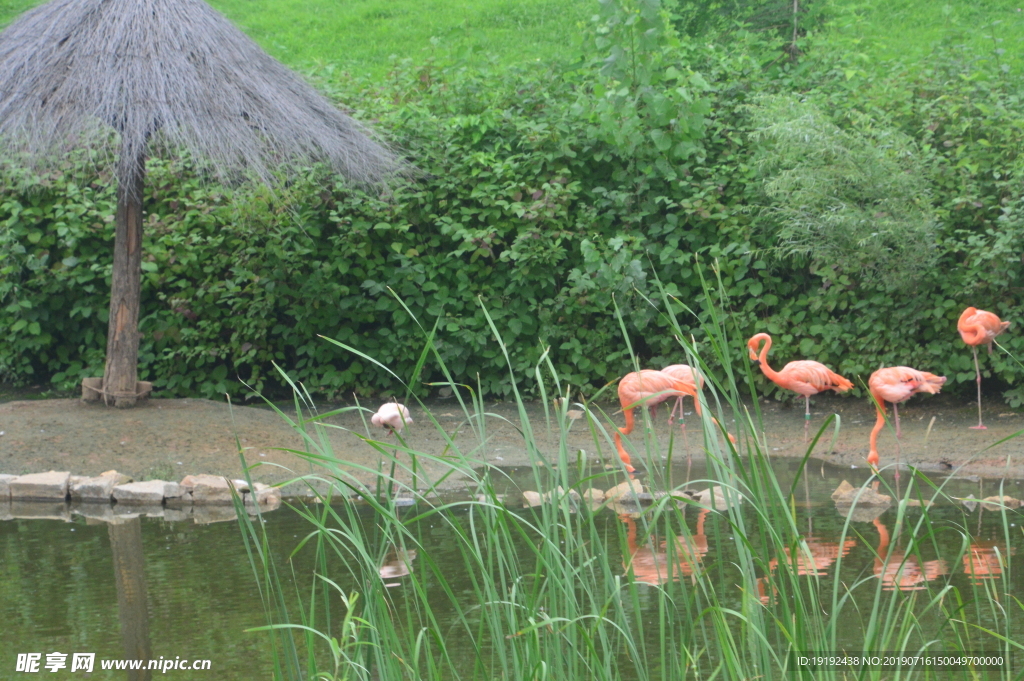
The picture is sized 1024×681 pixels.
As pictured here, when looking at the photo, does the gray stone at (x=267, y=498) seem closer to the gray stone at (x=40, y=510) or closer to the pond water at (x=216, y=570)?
the pond water at (x=216, y=570)

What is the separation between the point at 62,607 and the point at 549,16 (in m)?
13.5

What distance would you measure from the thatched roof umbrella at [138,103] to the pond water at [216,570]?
6.62 feet

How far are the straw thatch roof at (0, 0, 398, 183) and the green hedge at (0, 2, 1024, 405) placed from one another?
87 cm

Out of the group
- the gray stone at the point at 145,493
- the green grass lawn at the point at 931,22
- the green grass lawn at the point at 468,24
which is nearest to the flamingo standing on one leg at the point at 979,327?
the gray stone at the point at 145,493

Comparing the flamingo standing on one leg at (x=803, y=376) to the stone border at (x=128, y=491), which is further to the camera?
the flamingo standing on one leg at (x=803, y=376)

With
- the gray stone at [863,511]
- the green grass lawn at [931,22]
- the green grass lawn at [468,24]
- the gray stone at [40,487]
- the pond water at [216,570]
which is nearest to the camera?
the pond water at [216,570]

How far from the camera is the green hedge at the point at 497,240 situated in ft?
20.8

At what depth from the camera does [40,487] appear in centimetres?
454

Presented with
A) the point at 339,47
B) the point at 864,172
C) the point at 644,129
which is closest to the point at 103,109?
the point at 644,129

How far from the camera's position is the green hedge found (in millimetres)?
6340

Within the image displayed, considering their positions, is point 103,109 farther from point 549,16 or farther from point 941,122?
point 549,16

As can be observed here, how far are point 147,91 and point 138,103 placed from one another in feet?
0.29

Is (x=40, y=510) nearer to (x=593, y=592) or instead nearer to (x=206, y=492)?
(x=206, y=492)

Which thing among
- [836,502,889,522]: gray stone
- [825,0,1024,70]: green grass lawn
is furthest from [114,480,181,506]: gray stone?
[825,0,1024,70]: green grass lawn
